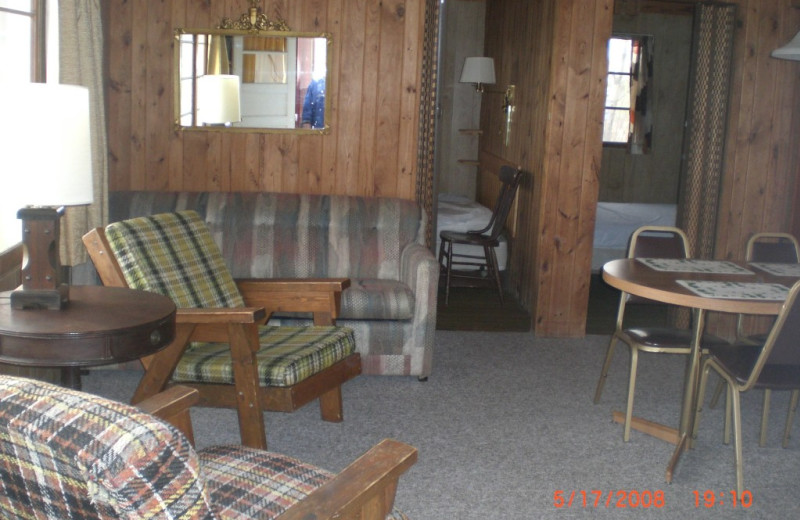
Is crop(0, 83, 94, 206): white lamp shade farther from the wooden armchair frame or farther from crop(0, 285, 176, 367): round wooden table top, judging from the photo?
the wooden armchair frame

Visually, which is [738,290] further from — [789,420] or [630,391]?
[789,420]

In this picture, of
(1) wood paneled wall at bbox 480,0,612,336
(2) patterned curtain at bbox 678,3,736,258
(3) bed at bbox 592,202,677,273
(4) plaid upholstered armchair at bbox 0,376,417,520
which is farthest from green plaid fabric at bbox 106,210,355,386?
(3) bed at bbox 592,202,677,273

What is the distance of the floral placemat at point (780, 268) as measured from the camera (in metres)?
3.28

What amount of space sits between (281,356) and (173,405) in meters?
1.01

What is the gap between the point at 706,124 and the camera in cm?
483

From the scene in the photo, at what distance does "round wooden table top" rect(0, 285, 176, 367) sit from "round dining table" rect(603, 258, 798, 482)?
1.56m

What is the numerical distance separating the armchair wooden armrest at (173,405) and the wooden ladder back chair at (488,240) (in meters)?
3.67

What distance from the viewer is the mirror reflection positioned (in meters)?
4.52

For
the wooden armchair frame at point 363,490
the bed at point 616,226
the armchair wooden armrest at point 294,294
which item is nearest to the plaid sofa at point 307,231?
the armchair wooden armrest at point 294,294

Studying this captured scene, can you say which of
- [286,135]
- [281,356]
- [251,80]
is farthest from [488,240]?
[281,356]

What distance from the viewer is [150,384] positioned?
8.96ft

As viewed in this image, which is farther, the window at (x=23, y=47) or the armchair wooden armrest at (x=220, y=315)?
the window at (x=23, y=47)

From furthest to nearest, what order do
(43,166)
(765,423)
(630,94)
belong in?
(630,94), (765,423), (43,166)

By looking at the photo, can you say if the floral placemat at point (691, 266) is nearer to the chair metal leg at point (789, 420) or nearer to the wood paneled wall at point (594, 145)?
the chair metal leg at point (789, 420)
